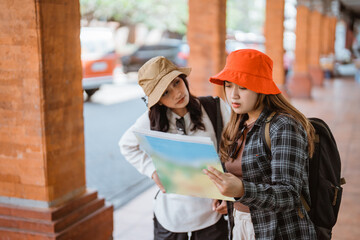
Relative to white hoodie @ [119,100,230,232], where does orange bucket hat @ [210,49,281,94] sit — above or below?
above

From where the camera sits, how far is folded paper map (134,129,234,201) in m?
1.54

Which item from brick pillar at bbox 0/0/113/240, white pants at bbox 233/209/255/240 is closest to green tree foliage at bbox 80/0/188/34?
brick pillar at bbox 0/0/113/240

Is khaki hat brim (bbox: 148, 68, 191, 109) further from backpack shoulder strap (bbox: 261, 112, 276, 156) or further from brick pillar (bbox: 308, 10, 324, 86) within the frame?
brick pillar (bbox: 308, 10, 324, 86)

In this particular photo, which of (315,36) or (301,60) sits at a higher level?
(315,36)

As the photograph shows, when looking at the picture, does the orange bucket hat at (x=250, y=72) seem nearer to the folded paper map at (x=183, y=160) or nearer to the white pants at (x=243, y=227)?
the folded paper map at (x=183, y=160)

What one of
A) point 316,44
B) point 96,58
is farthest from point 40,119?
point 316,44

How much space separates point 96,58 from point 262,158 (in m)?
10.7

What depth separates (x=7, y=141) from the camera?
2619 mm

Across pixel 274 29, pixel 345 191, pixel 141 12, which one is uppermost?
pixel 141 12

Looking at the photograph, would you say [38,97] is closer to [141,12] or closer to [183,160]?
[183,160]

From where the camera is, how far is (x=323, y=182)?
168 cm

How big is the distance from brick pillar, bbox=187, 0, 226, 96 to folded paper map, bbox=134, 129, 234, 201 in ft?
11.8

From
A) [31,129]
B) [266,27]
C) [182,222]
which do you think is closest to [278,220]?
[182,222]

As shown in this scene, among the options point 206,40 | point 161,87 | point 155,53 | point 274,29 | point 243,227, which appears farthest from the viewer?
point 155,53
